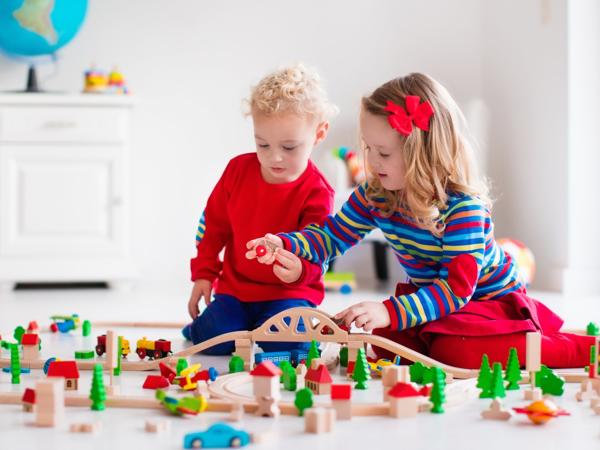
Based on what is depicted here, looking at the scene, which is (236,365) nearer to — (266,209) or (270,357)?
(270,357)

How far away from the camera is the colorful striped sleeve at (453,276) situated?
1439mm

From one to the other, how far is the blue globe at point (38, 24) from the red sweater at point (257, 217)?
158 centimetres

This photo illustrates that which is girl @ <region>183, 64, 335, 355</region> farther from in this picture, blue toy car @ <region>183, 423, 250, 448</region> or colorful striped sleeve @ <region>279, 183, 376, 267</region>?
blue toy car @ <region>183, 423, 250, 448</region>

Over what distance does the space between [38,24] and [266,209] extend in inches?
67.5

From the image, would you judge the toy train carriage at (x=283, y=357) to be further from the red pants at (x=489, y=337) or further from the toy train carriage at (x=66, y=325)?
the toy train carriage at (x=66, y=325)

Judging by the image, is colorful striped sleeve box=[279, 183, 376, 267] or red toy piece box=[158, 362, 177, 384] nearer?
red toy piece box=[158, 362, 177, 384]

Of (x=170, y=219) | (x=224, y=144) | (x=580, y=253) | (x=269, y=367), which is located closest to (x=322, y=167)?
(x=224, y=144)

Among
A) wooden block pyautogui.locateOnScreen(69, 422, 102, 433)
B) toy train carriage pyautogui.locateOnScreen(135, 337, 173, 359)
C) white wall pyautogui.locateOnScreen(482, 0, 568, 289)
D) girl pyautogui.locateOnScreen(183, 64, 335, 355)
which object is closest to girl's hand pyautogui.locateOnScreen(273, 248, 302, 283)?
girl pyautogui.locateOnScreen(183, 64, 335, 355)

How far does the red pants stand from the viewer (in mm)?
1460

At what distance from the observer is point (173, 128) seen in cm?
340

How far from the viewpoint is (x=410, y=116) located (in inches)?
58.1

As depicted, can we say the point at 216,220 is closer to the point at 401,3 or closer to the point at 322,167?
the point at 322,167

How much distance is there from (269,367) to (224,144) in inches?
94.1

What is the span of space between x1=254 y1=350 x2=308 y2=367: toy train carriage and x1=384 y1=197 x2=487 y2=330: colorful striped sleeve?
188 mm
